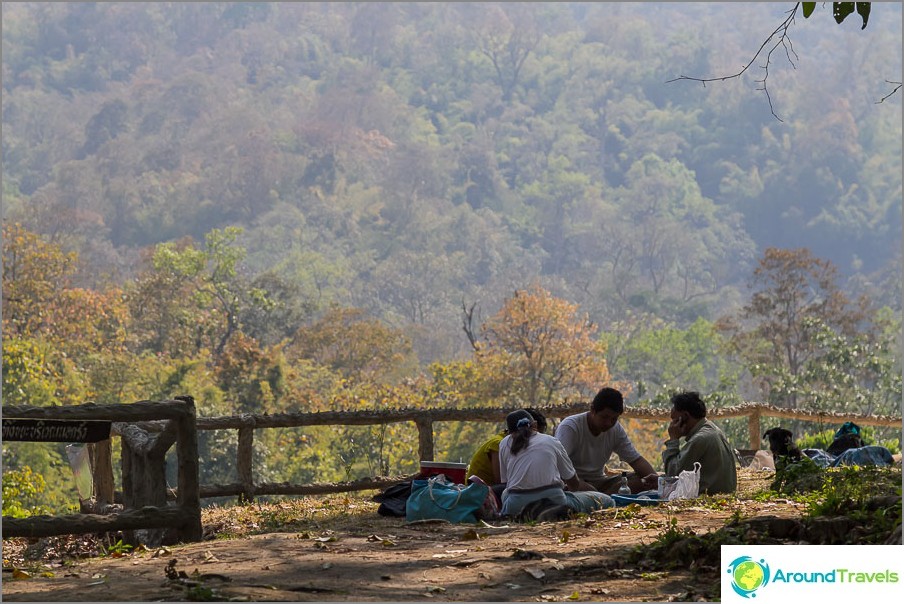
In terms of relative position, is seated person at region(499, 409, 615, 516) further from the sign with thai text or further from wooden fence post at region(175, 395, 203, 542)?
the sign with thai text

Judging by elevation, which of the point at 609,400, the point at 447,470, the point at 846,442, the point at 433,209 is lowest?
the point at 846,442

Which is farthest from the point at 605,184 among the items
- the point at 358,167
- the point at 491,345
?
the point at 491,345

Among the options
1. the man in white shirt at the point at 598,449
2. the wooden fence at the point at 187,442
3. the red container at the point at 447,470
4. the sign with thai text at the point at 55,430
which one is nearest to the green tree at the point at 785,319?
the wooden fence at the point at 187,442

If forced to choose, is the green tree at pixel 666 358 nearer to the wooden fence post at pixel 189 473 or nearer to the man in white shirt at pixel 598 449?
the man in white shirt at pixel 598 449

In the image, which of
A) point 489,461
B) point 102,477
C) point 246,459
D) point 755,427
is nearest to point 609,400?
point 489,461

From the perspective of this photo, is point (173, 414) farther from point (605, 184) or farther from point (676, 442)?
point (605, 184)

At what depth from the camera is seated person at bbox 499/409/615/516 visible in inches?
270

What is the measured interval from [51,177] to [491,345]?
66167 mm

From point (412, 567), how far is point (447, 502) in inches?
Result: 65.5

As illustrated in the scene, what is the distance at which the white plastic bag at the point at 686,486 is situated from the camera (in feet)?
24.1

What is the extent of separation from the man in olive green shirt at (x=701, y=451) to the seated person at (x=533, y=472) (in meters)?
0.77

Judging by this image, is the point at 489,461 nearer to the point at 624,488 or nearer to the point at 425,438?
the point at 624,488

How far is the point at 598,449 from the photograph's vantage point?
26.3ft

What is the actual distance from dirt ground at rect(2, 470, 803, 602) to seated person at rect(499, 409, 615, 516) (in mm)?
185
